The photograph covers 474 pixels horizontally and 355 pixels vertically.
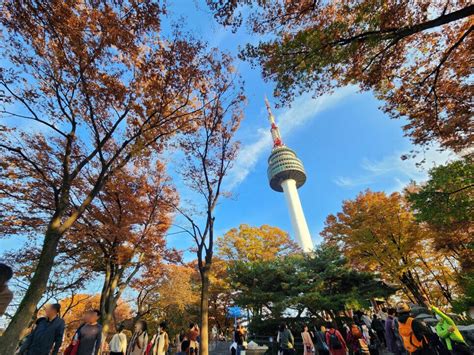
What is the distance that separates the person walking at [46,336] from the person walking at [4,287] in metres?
2.93

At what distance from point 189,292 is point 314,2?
21102 mm

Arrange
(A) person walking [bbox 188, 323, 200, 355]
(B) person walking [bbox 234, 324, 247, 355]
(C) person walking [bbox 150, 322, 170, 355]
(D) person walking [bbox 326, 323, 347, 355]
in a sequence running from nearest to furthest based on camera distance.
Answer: (C) person walking [bbox 150, 322, 170, 355]
(A) person walking [bbox 188, 323, 200, 355]
(D) person walking [bbox 326, 323, 347, 355]
(B) person walking [bbox 234, 324, 247, 355]

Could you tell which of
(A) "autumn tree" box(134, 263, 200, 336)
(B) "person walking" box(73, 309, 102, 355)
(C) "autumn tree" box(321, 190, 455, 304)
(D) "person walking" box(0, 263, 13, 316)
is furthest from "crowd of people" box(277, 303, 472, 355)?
(A) "autumn tree" box(134, 263, 200, 336)

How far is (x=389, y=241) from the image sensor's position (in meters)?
16.5

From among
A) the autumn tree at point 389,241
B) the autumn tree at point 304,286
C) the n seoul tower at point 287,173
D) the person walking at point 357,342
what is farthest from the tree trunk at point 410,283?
the n seoul tower at point 287,173

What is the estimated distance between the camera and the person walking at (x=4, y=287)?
1712mm

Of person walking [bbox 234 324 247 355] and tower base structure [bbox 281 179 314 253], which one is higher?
tower base structure [bbox 281 179 314 253]

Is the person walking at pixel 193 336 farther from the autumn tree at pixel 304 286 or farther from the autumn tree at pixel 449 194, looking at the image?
the autumn tree at pixel 449 194

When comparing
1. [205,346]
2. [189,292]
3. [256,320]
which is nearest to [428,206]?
[205,346]

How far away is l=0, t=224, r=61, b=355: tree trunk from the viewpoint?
4457 mm

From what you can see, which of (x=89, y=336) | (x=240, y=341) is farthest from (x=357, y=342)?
(x=89, y=336)

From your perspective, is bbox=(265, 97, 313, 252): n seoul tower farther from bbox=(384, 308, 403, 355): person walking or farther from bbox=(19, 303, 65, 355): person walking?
bbox=(19, 303, 65, 355): person walking

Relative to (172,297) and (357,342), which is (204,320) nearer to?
(357,342)

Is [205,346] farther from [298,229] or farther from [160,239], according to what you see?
[298,229]
